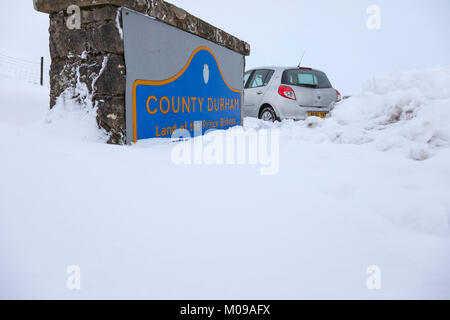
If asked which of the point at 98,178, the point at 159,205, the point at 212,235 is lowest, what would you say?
the point at 212,235

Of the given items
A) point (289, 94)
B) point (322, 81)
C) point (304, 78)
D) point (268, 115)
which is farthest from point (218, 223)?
point (322, 81)

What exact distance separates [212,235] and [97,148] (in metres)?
1.39

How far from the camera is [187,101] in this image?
4.03 m

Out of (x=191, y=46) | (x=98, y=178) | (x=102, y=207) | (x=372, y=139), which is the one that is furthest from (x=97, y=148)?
(x=372, y=139)

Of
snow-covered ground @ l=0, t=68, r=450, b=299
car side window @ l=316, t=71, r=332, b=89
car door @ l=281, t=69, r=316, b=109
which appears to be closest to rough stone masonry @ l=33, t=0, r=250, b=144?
snow-covered ground @ l=0, t=68, r=450, b=299

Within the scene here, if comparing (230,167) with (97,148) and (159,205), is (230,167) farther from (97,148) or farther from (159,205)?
(97,148)

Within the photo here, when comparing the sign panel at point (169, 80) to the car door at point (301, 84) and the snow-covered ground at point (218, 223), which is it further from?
the car door at point (301, 84)

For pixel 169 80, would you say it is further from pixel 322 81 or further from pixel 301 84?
pixel 322 81

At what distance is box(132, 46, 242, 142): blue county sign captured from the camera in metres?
3.33

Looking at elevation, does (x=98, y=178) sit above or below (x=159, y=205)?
above

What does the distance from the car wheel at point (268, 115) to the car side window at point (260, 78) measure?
0.51 m

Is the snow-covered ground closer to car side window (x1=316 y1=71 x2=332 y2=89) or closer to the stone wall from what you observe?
the stone wall

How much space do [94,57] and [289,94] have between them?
4.16m
